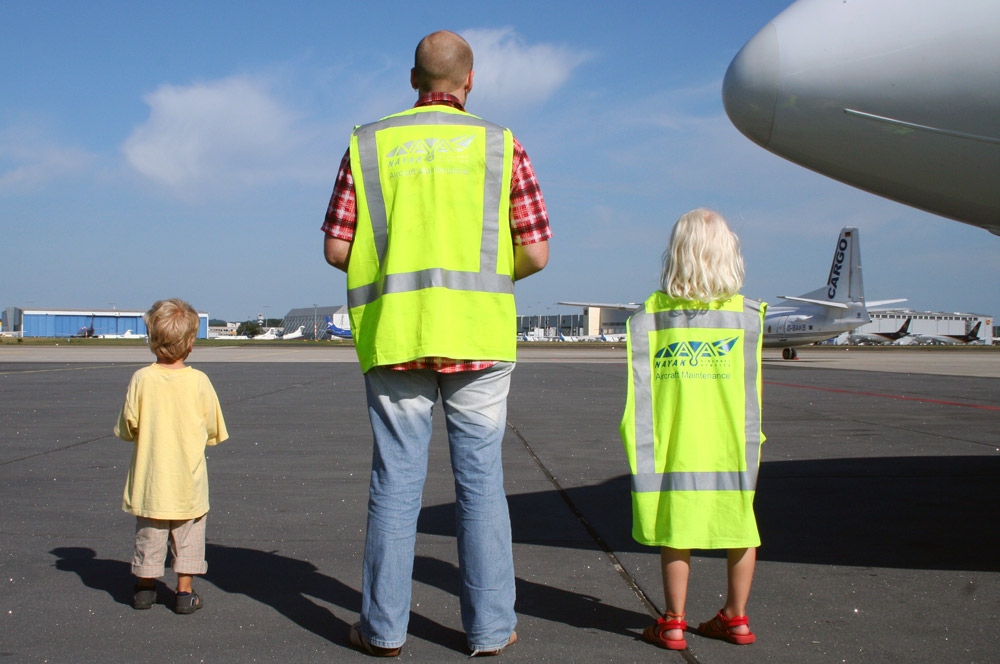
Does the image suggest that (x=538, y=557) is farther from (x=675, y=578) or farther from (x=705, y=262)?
(x=705, y=262)

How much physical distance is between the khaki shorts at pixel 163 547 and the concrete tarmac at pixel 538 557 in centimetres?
14

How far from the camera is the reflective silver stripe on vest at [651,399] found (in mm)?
2371

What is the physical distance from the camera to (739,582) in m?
2.34

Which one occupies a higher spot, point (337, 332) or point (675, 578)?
point (337, 332)

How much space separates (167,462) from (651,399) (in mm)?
1671

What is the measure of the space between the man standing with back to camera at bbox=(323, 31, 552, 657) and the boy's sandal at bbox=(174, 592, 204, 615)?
0.66 metres

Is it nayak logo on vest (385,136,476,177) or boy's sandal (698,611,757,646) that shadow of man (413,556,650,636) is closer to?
boy's sandal (698,611,757,646)

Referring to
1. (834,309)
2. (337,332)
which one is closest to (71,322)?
(337,332)

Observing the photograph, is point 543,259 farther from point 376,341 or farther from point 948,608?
point 948,608

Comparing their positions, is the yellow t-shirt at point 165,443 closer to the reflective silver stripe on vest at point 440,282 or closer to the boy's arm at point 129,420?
the boy's arm at point 129,420

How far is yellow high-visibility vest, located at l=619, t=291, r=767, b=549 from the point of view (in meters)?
2.36

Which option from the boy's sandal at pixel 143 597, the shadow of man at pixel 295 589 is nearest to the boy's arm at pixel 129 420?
the boy's sandal at pixel 143 597

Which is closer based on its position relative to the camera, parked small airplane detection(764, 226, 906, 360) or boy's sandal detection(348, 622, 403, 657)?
boy's sandal detection(348, 622, 403, 657)

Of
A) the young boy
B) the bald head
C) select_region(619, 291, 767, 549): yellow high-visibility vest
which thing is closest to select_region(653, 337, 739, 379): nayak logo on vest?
select_region(619, 291, 767, 549): yellow high-visibility vest
